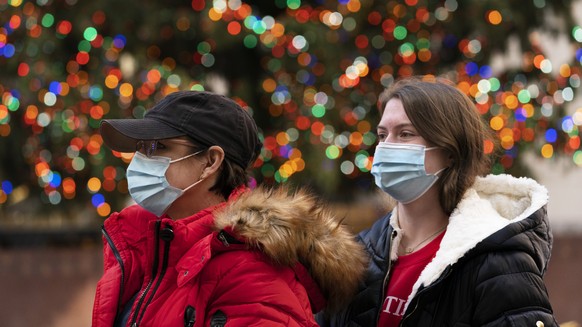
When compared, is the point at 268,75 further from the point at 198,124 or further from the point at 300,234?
the point at 300,234

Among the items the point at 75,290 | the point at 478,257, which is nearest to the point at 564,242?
the point at 75,290

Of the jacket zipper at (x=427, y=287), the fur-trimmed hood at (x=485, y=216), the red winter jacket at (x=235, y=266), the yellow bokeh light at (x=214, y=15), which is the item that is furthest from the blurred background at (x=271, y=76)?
the jacket zipper at (x=427, y=287)

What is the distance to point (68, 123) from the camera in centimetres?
797

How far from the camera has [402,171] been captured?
314 centimetres

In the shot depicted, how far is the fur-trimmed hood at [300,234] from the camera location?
286cm

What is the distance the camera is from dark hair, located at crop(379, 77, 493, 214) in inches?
123

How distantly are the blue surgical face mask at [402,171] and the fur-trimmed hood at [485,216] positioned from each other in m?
0.15

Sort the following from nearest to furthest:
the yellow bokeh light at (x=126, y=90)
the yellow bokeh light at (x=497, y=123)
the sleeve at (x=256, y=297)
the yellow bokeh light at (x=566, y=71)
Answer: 1. the sleeve at (x=256, y=297)
2. the yellow bokeh light at (x=126, y=90)
3. the yellow bokeh light at (x=497, y=123)
4. the yellow bokeh light at (x=566, y=71)

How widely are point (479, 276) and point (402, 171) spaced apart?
0.47 m

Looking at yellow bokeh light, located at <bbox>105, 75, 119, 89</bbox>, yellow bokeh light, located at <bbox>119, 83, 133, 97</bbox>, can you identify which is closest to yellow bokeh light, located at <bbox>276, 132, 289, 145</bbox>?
yellow bokeh light, located at <bbox>119, 83, 133, 97</bbox>

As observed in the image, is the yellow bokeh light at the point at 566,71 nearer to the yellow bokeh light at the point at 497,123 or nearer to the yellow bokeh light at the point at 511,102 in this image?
the yellow bokeh light at the point at 511,102

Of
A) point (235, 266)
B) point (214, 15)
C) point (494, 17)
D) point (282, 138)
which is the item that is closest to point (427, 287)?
point (235, 266)

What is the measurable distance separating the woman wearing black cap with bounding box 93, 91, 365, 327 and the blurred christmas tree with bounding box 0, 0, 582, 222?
15.8ft

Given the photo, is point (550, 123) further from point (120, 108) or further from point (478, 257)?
point (478, 257)
